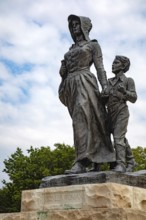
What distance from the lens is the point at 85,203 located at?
25.9ft

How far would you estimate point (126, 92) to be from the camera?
8844mm

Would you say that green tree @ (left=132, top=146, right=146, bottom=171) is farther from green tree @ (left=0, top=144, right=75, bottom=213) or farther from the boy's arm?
the boy's arm

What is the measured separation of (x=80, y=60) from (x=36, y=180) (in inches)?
820

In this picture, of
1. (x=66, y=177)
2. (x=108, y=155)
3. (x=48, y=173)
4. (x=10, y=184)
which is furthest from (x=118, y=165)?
(x=10, y=184)

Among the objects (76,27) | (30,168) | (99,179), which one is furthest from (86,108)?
(30,168)

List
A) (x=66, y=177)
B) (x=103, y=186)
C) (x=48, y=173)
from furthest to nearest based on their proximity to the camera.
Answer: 1. (x=48, y=173)
2. (x=66, y=177)
3. (x=103, y=186)

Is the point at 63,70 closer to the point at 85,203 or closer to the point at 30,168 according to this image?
the point at 85,203

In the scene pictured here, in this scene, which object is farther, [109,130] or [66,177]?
[109,130]

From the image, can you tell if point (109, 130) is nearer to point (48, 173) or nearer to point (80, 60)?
point (80, 60)

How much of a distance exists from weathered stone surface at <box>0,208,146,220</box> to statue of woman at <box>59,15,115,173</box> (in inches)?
41.0

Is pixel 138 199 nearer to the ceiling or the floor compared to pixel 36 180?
nearer to the floor

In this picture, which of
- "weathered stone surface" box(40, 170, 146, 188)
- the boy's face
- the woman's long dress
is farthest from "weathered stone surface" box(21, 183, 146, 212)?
the boy's face

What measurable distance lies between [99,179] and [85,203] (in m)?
0.48

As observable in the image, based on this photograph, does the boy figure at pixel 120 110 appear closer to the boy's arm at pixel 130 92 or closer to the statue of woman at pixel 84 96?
the boy's arm at pixel 130 92
